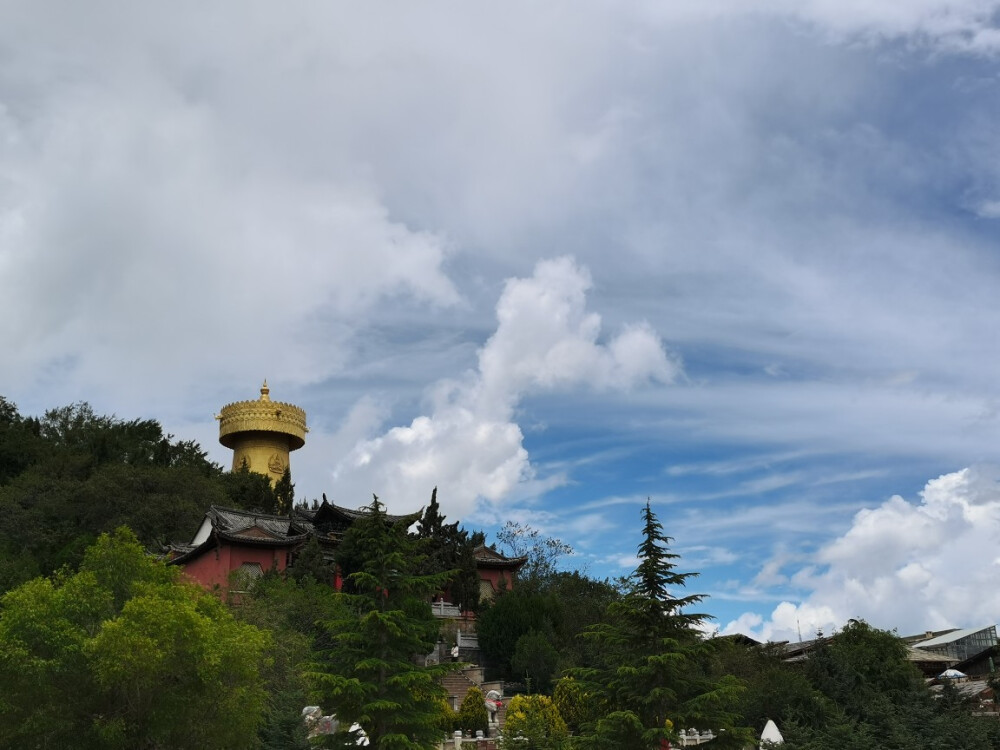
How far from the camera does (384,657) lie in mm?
18656

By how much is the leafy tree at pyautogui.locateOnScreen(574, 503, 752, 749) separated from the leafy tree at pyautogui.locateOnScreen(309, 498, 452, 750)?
3116 mm

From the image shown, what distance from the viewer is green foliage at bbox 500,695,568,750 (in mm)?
20922

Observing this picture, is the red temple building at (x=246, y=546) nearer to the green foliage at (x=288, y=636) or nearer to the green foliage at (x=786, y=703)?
the green foliage at (x=288, y=636)

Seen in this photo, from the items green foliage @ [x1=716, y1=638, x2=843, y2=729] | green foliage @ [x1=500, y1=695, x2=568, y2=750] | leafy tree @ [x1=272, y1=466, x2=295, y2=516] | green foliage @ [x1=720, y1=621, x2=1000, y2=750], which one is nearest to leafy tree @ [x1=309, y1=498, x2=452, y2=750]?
green foliage @ [x1=500, y1=695, x2=568, y2=750]

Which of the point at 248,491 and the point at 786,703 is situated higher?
the point at 248,491

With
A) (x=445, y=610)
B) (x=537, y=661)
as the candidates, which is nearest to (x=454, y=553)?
(x=445, y=610)

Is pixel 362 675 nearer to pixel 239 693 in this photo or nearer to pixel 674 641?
pixel 239 693

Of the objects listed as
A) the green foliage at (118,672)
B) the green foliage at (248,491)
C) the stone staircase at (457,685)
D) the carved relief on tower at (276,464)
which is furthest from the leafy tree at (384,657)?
the carved relief on tower at (276,464)

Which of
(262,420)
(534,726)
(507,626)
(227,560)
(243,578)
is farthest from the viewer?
(262,420)

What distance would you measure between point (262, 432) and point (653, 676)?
144ft

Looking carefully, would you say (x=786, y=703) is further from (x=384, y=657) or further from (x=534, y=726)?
(x=384, y=657)

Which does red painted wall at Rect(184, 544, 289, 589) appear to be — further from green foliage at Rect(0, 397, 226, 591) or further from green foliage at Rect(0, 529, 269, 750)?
green foliage at Rect(0, 529, 269, 750)

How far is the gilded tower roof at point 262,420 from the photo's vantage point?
5777cm

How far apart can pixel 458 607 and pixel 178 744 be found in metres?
21.0
